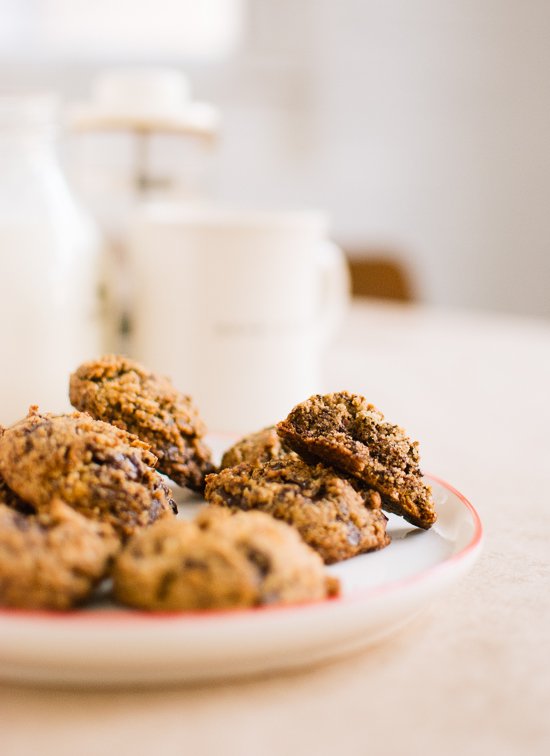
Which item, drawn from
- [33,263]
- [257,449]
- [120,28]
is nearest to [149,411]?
[257,449]

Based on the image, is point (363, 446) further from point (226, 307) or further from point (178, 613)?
point (226, 307)

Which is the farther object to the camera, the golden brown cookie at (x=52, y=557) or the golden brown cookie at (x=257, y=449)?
the golden brown cookie at (x=257, y=449)

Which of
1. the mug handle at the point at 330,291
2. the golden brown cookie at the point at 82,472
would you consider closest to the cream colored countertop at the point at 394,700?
the golden brown cookie at the point at 82,472

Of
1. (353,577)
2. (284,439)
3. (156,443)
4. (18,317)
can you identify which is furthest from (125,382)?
(18,317)

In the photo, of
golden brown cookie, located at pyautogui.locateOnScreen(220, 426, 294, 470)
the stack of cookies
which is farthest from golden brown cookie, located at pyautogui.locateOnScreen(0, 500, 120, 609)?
golden brown cookie, located at pyautogui.locateOnScreen(220, 426, 294, 470)

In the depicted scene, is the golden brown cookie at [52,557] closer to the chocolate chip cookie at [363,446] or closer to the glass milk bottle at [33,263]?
the chocolate chip cookie at [363,446]
